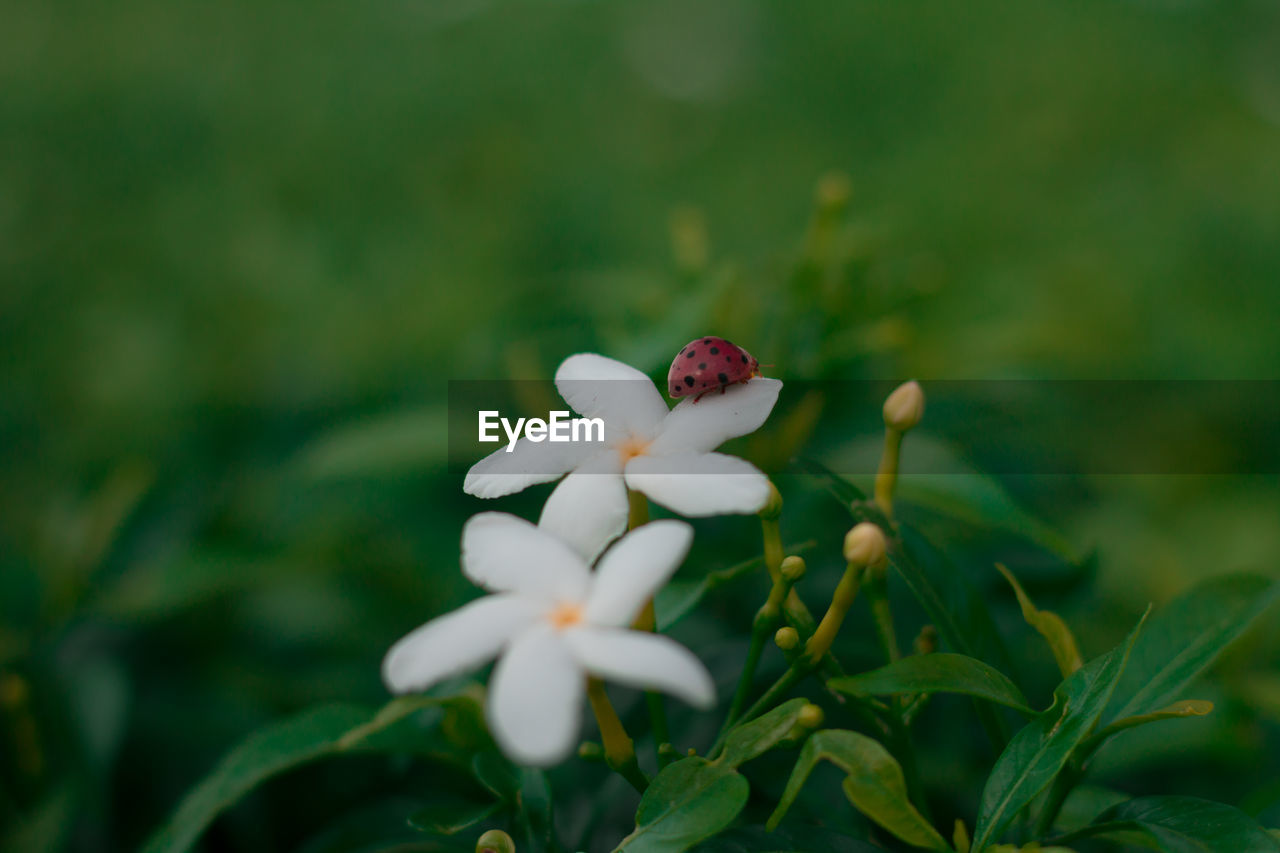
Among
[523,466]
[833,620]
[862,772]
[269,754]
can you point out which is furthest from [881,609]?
[269,754]

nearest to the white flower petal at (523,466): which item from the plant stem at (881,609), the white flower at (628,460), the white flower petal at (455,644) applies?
the white flower at (628,460)

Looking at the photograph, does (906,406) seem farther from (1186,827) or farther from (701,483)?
(1186,827)

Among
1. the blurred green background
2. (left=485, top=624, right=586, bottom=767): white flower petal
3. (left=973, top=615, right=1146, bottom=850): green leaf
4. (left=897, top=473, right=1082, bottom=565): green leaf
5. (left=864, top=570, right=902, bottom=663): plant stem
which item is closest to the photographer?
(left=485, top=624, right=586, bottom=767): white flower petal

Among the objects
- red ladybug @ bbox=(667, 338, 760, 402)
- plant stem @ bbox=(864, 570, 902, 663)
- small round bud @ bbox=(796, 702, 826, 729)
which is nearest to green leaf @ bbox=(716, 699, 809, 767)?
small round bud @ bbox=(796, 702, 826, 729)

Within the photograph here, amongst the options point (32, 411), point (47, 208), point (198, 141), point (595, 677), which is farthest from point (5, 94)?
point (595, 677)

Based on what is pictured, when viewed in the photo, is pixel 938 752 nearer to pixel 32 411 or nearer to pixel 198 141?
pixel 32 411

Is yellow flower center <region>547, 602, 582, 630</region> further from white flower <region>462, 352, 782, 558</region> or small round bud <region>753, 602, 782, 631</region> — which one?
small round bud <region>753, 602, 782, 631</region>
